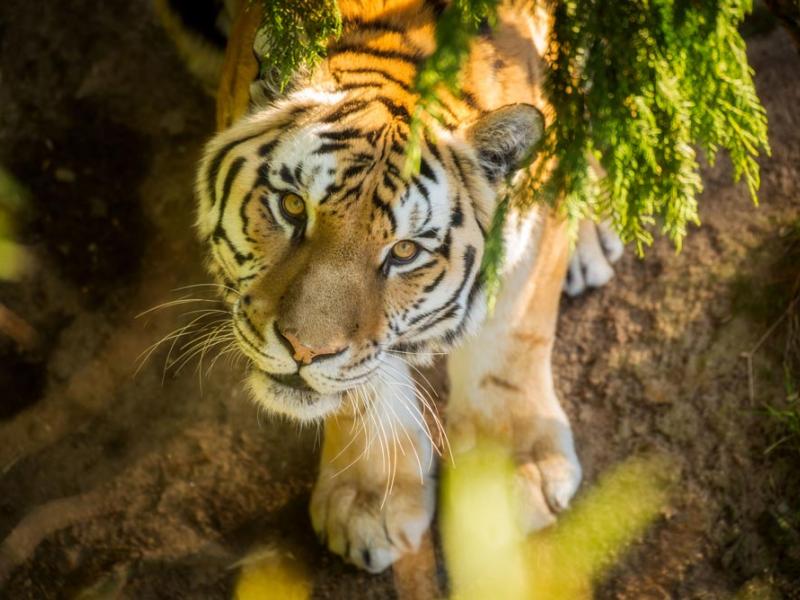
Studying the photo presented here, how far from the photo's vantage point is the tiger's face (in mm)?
1646

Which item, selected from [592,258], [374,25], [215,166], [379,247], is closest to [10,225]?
[215,166]

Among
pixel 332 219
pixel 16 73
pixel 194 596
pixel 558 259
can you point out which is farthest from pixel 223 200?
pixel 16 73

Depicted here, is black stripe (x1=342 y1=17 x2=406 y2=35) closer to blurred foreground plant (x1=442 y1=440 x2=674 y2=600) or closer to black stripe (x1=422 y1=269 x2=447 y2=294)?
black stripe (x1=422 y1=269 x2=447 y2=294)

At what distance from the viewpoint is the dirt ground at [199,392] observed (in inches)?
89.1

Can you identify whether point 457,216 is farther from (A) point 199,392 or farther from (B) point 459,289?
(A) point 199,392

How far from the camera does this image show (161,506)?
242cm

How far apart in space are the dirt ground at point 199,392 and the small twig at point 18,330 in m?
0.03

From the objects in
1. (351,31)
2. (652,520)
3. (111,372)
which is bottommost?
(652,520)

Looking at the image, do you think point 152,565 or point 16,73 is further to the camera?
point 16,73

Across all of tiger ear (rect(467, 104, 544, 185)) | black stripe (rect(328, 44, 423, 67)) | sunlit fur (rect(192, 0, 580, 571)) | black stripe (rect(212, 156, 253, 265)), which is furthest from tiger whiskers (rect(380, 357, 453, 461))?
black stripe (rect(328, 44, 423, 67))

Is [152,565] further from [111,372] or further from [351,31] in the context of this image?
[351,31]

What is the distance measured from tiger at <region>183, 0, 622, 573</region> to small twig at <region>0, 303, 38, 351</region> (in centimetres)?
88

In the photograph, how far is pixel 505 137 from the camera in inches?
64.9

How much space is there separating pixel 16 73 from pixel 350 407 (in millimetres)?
1822
